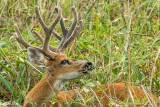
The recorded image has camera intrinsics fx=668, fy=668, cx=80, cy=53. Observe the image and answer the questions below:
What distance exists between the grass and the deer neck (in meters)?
0.09

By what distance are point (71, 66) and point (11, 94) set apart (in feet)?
2.28

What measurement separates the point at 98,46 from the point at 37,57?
0.89 meters

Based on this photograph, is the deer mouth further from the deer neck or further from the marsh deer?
the deer neck

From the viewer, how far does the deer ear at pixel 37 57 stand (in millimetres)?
6156

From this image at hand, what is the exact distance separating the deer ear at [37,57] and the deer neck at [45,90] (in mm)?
165

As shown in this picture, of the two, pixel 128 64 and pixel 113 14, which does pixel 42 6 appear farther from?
pixel 128 64

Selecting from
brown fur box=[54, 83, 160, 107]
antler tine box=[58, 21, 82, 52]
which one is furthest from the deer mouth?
antler tine box=[58, 21, 82, 52]

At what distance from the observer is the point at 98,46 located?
22.5ft

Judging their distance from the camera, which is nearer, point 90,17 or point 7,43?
point 7,43

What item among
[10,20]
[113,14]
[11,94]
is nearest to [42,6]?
[10,20]

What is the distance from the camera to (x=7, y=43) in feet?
22.0

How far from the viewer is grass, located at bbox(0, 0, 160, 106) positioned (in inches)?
252

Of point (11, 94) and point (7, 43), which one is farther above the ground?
point (7, 43)

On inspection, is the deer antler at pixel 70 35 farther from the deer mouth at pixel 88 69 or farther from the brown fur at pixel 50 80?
the deer mouth at pixel 88 69
